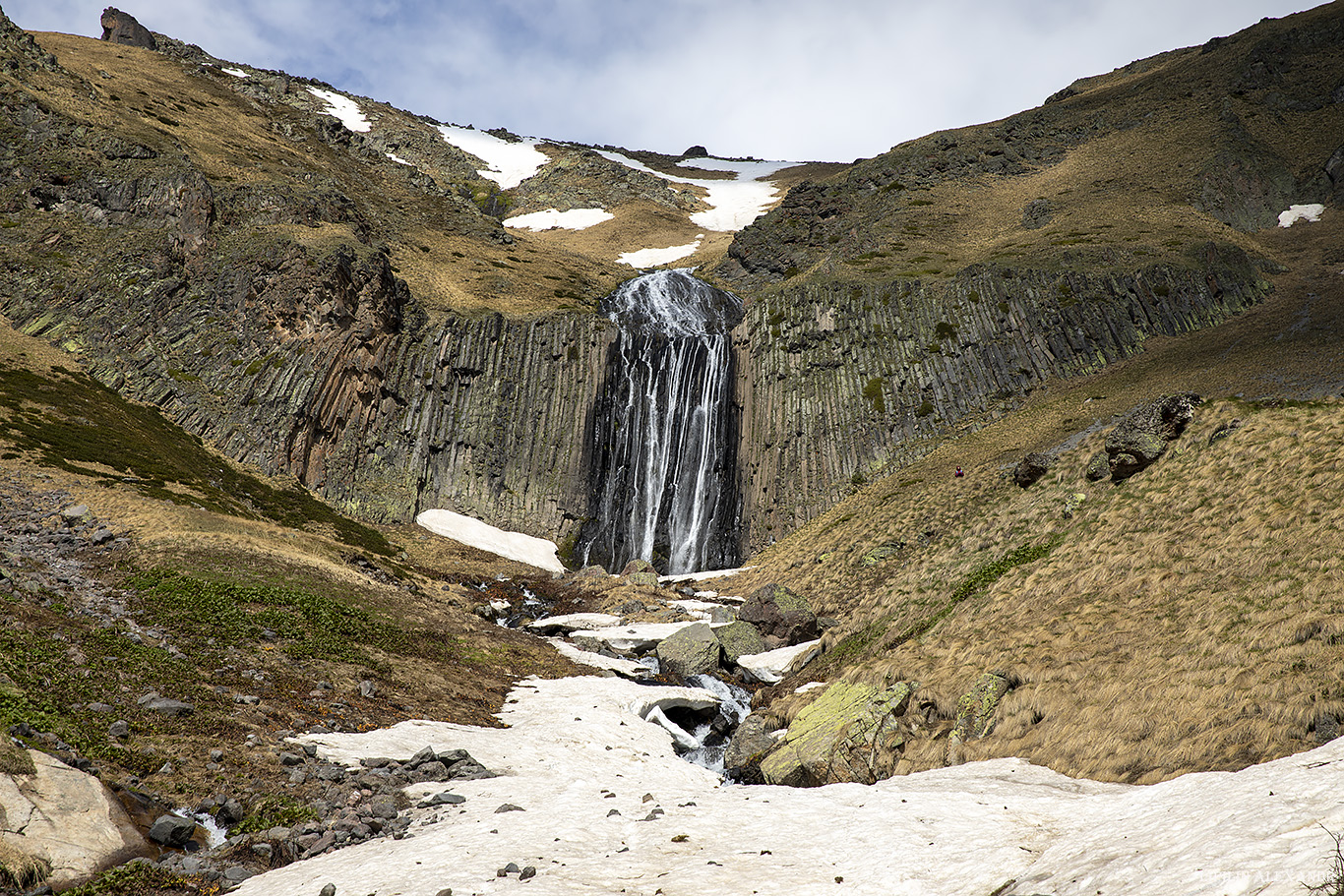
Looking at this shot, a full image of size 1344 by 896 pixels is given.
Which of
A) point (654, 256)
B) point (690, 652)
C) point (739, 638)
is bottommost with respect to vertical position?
point (690, 652)

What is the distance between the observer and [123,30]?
116 meters

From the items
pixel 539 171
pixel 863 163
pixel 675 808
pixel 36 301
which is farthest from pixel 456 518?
pixel 539 171

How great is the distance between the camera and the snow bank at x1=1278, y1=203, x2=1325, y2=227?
2872 inches

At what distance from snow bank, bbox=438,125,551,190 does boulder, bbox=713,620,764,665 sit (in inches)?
4809

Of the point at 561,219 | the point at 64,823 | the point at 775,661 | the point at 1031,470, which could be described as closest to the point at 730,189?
the point at 561,219

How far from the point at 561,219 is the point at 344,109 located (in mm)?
53070

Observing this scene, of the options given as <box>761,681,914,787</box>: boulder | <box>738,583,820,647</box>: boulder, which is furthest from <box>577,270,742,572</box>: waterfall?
<box>761,681,914,787</box>: boulder

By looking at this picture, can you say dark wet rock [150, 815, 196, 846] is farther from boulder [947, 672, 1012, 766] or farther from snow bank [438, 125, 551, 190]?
snow bank [438, 125, 551, 190]

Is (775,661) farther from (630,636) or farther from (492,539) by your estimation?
(492,539)

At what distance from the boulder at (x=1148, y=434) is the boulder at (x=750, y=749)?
15126mm

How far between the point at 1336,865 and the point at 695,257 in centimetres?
10343

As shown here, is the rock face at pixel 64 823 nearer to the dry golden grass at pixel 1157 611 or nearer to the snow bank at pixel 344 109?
the dry golden grass at pixel 1157 611

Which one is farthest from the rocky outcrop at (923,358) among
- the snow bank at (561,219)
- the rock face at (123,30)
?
the rock face at (123,30)

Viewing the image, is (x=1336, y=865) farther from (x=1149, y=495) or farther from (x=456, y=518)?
(x=456, y=518)
